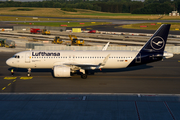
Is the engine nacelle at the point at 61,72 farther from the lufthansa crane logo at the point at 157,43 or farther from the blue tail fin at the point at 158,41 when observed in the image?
Result: the lufthansa crane logo at the point at 157,43

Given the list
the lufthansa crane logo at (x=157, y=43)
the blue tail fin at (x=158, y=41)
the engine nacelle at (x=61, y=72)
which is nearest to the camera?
the engine nacelle at (x=61, y=72)

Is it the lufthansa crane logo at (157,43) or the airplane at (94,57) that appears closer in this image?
the airplane at (94,57)

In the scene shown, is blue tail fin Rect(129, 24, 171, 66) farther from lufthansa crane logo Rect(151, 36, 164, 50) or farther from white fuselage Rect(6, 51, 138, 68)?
white fuselage Rect(6, 51, 138, 68)

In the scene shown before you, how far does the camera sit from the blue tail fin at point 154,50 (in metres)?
35.9

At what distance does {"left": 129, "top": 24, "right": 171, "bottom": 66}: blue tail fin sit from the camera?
35.9 m

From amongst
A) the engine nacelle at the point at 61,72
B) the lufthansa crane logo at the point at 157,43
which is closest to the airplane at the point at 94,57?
the lufthansa crane logo at the point at 157,43

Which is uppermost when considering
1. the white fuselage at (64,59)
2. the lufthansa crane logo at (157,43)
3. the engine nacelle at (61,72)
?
the lufthansa crane logo at (157,43)

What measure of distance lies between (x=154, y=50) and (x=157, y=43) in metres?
1.30

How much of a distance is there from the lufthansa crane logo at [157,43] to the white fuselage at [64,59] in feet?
11.3

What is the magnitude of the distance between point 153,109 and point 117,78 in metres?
13.5

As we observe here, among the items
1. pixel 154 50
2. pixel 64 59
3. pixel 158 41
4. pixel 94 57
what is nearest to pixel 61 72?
pixel 64 59

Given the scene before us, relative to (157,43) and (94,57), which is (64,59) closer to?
(94,57)

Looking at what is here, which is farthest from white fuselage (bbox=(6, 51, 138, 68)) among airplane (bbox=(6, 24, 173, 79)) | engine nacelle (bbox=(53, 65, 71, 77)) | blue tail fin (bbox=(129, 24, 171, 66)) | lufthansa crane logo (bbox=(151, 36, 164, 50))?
lufthansa crane logo (bbox=(151, 36, 164, 50))

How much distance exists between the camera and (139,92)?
2900 centimetres
